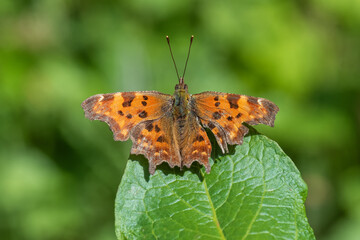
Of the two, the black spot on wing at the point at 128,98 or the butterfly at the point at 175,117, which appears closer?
the butterfly at the point at 175,117

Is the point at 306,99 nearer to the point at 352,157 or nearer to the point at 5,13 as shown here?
the point at 352,157

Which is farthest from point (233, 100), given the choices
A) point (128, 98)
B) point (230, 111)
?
point (128, 98)

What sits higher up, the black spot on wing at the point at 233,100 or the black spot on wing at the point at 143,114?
the black spot on wing at the point at 143,114

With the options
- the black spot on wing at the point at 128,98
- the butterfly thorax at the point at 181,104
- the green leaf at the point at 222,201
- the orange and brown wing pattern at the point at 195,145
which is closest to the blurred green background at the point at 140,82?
the butterfly thorax at the point at 181,104

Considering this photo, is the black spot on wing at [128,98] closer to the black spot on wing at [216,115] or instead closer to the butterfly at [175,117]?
the butterfly at [175,117]

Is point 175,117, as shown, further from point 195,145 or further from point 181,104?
point 195,145

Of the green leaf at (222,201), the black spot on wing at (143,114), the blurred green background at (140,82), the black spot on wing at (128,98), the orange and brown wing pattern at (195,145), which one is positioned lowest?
the green leaf at (222,201)

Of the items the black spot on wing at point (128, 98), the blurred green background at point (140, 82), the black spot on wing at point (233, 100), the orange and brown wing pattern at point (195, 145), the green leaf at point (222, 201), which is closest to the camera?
the green leaf at point (222, 201)

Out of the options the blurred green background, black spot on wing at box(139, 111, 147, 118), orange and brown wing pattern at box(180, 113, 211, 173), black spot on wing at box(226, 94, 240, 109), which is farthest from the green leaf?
the blurred green background

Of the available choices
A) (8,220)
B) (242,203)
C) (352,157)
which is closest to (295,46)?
(352,157)
